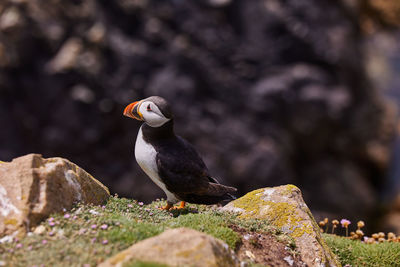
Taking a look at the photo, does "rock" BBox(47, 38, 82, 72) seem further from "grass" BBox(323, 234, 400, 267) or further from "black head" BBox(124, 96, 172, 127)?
"grass" BBox(323, 234, 400, 267)

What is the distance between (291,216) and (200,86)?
1331cm

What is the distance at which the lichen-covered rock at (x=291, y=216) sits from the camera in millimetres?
6230

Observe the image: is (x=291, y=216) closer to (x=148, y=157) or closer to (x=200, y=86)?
(x=148, y=157)

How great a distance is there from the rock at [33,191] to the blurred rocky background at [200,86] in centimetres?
1292

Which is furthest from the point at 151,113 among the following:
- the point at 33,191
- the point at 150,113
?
the point at 33,191

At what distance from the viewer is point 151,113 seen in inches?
263

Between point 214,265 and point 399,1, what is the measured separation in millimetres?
31675

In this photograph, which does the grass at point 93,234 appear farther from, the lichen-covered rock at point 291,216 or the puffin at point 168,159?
the puffin at point 168,159

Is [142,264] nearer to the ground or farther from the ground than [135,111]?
nearer to the ground

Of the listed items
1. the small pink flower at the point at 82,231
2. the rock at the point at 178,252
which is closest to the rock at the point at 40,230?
the small pink flower at the point at 82,231

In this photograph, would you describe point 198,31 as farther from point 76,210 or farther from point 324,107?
point 76,210

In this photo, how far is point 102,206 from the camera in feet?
20.9

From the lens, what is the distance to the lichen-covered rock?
6230 millimetres

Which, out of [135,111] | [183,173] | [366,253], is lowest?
[366,253]
